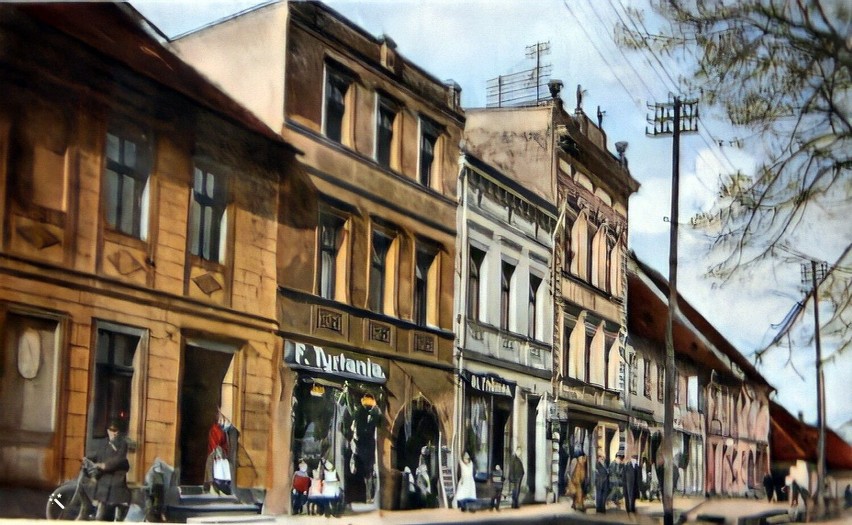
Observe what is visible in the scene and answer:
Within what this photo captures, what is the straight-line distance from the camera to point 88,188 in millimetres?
7996

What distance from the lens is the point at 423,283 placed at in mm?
9336

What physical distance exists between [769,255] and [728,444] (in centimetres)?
165

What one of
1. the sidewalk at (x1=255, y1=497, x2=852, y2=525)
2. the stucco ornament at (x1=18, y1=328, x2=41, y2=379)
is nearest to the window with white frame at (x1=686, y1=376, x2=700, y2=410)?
the sidewalk at (x1=255, y1=497, x2=852, y2=525)

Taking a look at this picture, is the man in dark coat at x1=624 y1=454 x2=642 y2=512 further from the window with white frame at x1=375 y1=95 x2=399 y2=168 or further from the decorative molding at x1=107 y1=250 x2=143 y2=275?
the decorative molding at x1=107 y1=250 x2=143 y2=275

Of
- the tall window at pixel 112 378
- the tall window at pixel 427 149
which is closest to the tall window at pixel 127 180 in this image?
the tall window at pixel 112 378

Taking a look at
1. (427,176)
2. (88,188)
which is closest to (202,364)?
(88,188)

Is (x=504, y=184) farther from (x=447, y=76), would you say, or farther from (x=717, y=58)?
(x=717, y=58)

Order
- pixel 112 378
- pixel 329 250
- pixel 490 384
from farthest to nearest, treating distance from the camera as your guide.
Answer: pixel 490 384 → pixel 329 250 → pixel 112 378

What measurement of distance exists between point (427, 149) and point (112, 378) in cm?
319

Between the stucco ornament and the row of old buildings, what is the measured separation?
0.05ft

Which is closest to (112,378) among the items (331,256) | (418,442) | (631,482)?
(331,256)

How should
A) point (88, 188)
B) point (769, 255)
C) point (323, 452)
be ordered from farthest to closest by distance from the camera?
point (769, 255) < point (323, 452) < point (88, 188)

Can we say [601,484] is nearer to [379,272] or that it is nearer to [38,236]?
[379,272]

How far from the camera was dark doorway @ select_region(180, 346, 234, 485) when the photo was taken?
8.16 metres
